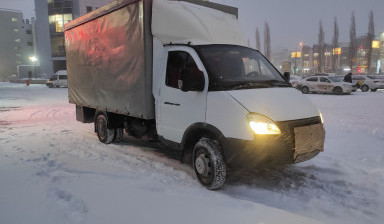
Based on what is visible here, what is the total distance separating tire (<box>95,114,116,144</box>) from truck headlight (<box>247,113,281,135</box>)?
14.3ft

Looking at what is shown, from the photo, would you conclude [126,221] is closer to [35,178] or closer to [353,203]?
[35,178]

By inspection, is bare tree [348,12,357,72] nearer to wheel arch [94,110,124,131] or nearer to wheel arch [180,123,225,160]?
wheel arch [94,110,124,131]

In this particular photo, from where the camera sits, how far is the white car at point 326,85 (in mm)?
21953

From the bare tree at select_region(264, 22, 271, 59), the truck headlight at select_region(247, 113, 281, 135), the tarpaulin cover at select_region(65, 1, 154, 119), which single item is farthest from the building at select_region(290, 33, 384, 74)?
the truck headlight at select_region(247, 113, 281, 135)

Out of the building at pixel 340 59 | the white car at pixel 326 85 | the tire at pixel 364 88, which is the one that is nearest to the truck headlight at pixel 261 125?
the white car at pixel 326 85

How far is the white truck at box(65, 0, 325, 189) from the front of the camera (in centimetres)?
402

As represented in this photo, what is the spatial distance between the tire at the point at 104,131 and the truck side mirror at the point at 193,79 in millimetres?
3573

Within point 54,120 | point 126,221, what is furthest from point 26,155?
point 54,120

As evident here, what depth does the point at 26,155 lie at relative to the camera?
626 cm

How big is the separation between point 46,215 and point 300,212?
10.5 feet

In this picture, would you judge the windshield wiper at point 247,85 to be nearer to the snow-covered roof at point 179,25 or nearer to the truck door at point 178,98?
the truck door at point 178,98

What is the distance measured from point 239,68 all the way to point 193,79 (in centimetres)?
96

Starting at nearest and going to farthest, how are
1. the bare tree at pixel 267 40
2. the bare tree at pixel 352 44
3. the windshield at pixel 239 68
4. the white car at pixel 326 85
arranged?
the windshield at pixel 239 68 < the white car at pixel 326 85 < the bare tree at pixel 352 44 < the bare tree at pixel 267 40

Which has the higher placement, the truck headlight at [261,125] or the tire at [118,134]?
the truck headlight at [261,125]
